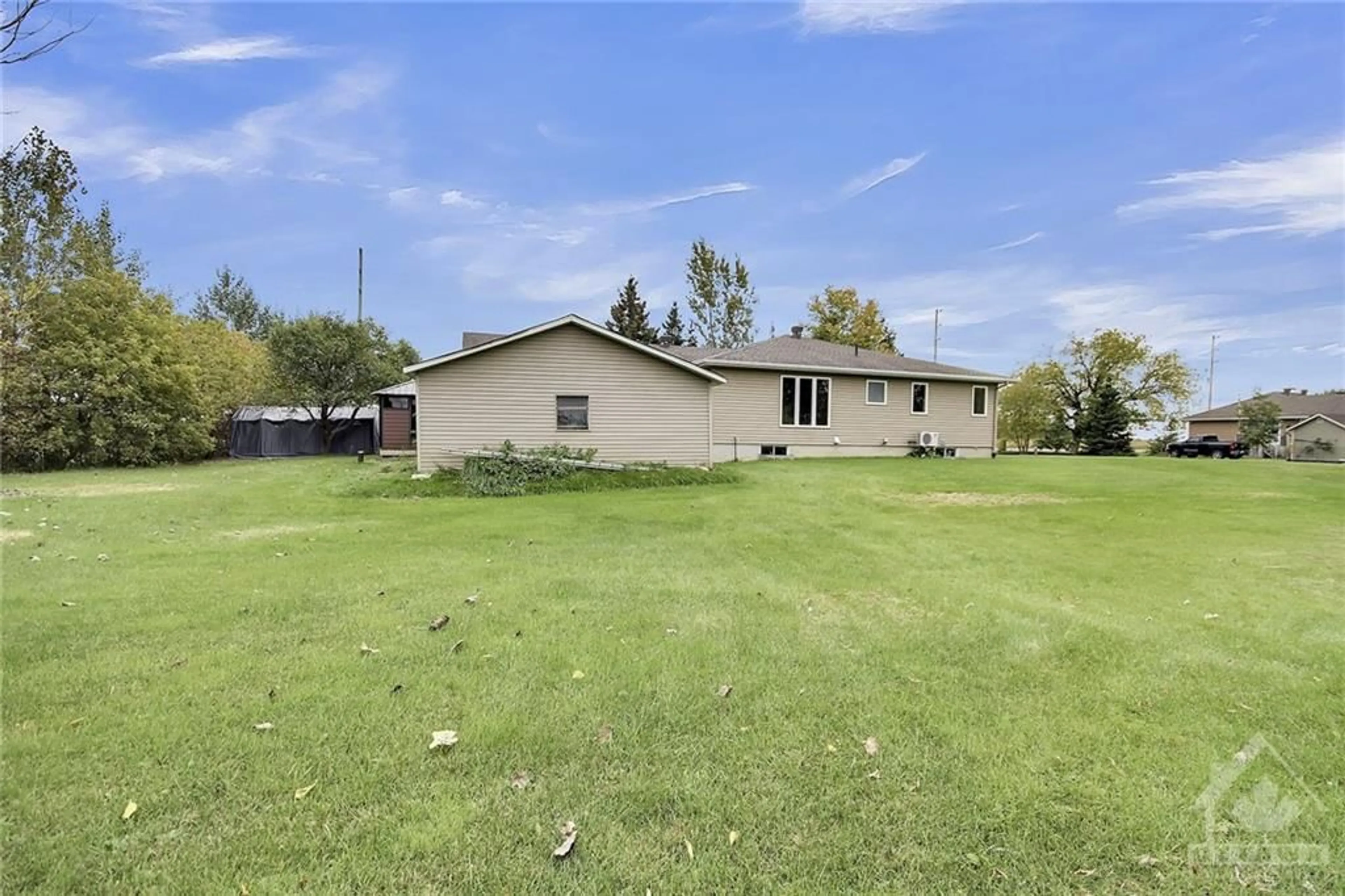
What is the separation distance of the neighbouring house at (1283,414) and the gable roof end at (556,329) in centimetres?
4026

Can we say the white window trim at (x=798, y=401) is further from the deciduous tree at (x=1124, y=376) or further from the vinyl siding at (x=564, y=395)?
the deciduous tree at (x=1124, y=376)

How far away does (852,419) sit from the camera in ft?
69.4

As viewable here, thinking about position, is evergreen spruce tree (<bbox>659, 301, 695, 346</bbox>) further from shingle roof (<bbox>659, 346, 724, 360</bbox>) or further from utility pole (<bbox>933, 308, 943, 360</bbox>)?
shingle roof (<bbox>659, 346, 724, 360</bbox>)

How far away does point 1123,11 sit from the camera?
9.87 meters

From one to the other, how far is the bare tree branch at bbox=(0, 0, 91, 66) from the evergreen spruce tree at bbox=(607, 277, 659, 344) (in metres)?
40.2

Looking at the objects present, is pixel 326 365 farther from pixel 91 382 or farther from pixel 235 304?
pixel 235 304

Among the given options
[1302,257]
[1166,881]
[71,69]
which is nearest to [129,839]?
[1166,881]

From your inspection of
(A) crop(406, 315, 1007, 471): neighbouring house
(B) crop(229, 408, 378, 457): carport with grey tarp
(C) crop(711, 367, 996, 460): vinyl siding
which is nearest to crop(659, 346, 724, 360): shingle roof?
(A) crop(406, 315, 1007, 471): neighbouring house

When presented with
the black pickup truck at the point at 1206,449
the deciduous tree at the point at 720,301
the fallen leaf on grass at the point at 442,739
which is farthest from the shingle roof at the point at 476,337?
the black pickup truck at the point at 1206,449

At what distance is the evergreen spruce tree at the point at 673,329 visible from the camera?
44344mm

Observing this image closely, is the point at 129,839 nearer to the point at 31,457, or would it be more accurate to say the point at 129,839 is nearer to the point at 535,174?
the point at 535,174

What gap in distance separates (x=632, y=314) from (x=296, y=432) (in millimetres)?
22320

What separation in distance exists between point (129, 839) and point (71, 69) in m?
7.94

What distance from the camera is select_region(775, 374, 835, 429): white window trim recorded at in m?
20.2
